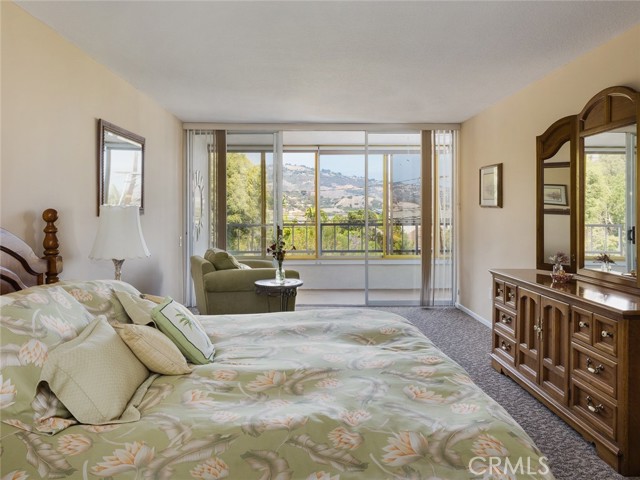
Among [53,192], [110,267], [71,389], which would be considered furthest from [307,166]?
[71,389]

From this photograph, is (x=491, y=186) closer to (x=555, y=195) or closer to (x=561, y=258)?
(x=555, y=195)

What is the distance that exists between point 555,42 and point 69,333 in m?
3.56

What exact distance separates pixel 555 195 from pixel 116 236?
11.2 ft

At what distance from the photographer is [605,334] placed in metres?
2.53

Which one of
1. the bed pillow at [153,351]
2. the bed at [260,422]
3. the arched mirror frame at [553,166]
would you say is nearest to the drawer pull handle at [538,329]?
the arched mirror frame at [553,166]

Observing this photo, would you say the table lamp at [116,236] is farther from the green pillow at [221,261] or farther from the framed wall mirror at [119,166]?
the green pillow at [221,261]

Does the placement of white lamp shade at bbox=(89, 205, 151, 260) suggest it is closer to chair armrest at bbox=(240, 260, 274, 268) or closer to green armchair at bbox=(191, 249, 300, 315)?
green armchair at bbox=(191, 249, 300, 315)

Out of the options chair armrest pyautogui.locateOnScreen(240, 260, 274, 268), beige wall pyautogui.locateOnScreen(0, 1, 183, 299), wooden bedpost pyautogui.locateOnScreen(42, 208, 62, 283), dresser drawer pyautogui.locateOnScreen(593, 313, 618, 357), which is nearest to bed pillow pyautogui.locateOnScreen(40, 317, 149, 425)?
wooden bedpost pyautogui.locateOnScreen(42, 208, 62, 283)

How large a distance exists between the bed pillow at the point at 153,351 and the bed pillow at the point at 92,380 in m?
0.12

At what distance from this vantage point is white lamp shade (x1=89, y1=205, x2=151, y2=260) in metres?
3.01

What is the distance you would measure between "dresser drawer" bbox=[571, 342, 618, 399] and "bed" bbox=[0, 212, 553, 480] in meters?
1.06

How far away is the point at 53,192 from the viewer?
3.18 m

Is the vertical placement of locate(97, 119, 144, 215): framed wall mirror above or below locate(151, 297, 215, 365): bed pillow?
above

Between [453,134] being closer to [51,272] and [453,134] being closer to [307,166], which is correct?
[307,166]
